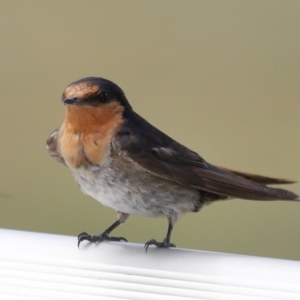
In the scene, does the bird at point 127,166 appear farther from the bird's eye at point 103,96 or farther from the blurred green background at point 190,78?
the blurred green background at point 190,78

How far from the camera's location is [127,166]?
1.21m

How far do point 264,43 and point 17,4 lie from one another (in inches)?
29.6

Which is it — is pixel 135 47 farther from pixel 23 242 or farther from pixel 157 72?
Answer: pixel 23 242

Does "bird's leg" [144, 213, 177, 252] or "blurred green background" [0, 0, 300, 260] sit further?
"blurred green background" [0, 0, 300, 260]

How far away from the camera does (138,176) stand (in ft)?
3.98

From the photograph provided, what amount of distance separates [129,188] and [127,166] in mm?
37

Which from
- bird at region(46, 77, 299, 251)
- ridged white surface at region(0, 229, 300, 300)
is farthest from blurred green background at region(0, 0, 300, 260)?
ridged white surface at region(0, 229, 300, 300)

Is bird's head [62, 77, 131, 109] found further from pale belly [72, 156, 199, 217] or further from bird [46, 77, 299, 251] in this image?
pale belly [72, 156, 199, 217]

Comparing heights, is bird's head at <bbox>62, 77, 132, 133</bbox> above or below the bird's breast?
above

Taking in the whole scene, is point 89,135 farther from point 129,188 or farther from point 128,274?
point 128,274

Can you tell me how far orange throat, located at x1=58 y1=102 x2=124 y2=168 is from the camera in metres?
1.19

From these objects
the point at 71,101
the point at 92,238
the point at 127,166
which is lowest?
the point at 92,238

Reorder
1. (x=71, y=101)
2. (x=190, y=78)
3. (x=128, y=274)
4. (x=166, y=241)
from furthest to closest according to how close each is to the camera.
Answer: (x=190, y=78) → (x=166, y=241) → (x=71, y=101) → (x=128, y=274)

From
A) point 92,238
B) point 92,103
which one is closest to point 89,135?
point 92,103
